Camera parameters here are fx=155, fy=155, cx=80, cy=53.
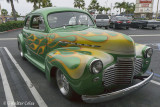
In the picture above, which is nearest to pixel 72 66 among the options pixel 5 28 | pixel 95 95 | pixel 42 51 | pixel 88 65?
pixel 88 65

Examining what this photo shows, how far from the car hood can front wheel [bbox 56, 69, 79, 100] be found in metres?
0.67

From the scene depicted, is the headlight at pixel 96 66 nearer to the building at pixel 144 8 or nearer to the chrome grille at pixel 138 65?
the chrome grille at pixel 138 65

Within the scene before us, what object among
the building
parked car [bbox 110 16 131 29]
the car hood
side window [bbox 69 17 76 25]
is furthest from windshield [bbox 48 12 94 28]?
the building

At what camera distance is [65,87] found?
3.29 meters

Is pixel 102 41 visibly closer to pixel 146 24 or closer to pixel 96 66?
pixel 96 66

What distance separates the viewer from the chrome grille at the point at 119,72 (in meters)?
2.73

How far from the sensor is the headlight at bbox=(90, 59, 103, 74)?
2.54 metres

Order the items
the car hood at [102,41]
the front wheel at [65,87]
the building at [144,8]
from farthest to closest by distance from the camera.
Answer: the building at [144,8] → the front wheel at [65,87] → the car hood at [102,41]

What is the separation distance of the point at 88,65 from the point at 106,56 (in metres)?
0.48

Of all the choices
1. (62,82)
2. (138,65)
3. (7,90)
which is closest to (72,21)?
(62,82)

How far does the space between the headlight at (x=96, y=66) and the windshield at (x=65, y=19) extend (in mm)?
1816

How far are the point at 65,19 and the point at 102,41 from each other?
1.56m

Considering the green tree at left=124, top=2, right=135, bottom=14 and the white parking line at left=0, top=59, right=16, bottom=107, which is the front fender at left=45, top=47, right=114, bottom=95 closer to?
the white parking line at left=0, top=59, right=16, bottom=107

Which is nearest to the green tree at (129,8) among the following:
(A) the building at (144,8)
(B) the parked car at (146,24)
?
(A) the building at (144,8)
